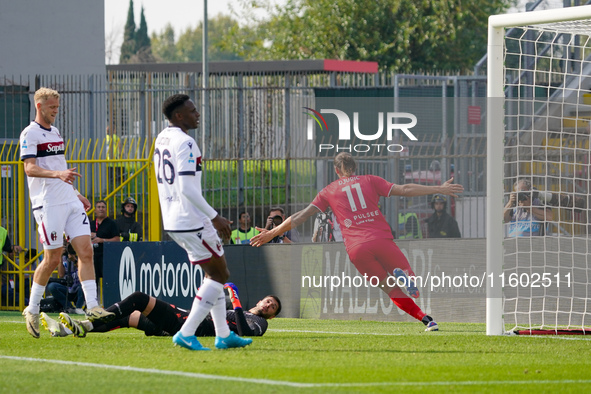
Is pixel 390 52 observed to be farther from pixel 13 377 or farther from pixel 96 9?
pixel 13 377

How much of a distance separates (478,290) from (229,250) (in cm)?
360

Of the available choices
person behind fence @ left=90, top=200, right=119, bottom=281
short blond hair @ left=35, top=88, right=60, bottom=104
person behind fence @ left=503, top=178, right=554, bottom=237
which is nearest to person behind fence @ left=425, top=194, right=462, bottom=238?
person behind fence @ left=503, top=178, right=554, bottom=237

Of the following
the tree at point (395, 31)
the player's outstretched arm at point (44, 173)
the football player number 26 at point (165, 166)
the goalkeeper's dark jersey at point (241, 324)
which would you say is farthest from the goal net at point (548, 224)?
the tree at point (395, 31)

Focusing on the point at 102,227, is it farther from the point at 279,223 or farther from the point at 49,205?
the point at 49,205

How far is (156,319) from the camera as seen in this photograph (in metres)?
9.87

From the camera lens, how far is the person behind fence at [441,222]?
15.8 m

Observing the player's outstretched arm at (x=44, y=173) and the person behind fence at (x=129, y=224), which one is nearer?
the player's outstretched arm at (x=44, y=173)

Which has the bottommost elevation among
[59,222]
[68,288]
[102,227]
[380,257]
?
[68,288]

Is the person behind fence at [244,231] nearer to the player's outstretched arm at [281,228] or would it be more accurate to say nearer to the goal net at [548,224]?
the player's outstretched arm at [281,228]

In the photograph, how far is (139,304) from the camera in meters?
9.62

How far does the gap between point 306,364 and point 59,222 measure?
3427mm

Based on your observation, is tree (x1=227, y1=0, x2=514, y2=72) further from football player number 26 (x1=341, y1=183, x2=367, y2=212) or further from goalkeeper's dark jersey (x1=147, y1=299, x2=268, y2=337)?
goalkeeper's dark jersey (x1=147, y1=299, x2=268, y2=337)

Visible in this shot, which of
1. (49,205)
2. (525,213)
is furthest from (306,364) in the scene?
(525,213)

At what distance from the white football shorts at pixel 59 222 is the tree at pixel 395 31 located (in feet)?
120
